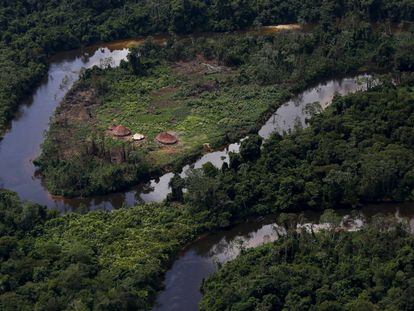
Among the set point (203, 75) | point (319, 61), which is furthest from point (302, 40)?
point (203, 75)

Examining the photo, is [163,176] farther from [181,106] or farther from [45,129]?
[45,129]

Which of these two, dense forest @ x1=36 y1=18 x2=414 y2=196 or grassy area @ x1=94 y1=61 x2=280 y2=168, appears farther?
grassy area @ x1=94 y1=61 x2=280 y2=168

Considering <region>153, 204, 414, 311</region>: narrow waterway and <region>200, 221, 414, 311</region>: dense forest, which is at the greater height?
<region>200, 221, 414, 311</region>: dense forest

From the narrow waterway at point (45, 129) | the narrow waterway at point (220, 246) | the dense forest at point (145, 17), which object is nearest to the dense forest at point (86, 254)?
the narrow waterway at point (220, 246)

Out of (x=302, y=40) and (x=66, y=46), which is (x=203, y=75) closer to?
(x=302, y=40)

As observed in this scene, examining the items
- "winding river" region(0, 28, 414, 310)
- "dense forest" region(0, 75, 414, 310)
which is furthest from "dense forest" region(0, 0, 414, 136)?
"dense forest" region(0, 75, 414, 310)

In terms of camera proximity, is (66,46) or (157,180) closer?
(157,180)

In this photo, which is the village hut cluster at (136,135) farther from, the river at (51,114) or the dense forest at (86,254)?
the dense forest at (86,254)

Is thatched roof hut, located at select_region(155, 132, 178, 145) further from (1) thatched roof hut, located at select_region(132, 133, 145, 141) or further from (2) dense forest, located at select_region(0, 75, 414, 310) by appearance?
(2) dense forest, located at select_region(0, 75, 414, 310)
